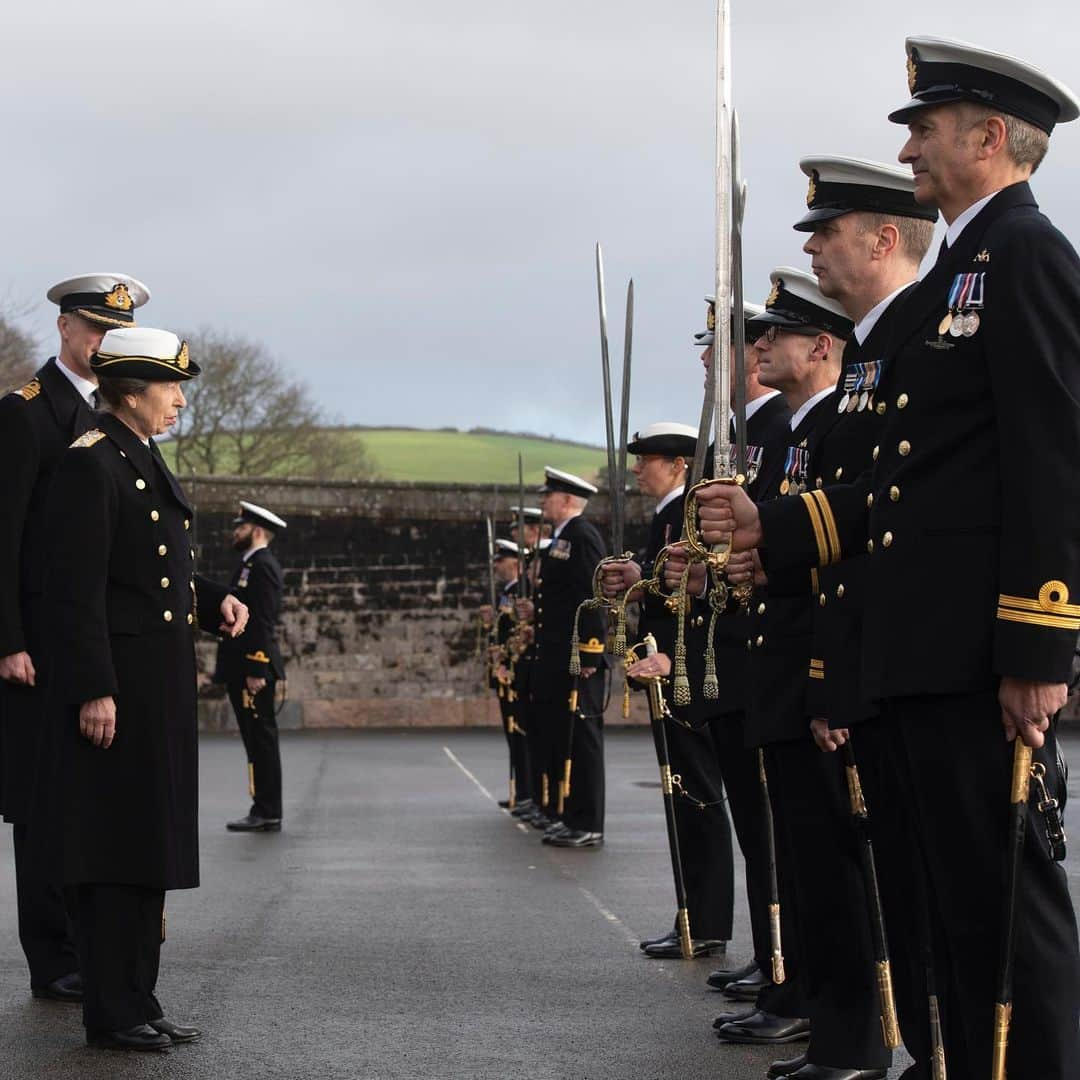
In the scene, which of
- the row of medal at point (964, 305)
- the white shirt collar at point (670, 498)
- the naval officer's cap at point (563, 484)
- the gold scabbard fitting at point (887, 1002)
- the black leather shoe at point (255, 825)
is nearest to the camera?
the row of medal at point (964, 305)

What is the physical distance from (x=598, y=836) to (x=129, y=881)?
602 centimetres

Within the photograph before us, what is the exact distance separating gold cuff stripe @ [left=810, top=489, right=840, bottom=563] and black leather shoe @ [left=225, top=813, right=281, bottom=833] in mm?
8622

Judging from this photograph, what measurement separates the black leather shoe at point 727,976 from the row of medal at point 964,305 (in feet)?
10.6

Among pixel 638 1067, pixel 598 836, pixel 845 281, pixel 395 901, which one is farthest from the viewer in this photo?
pixel 598 836

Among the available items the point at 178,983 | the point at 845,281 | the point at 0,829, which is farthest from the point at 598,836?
the point at 845,281

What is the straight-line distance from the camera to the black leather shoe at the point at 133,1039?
524 cm

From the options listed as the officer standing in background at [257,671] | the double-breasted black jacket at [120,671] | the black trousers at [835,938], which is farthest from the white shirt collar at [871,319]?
the officer standing in background at [257,671]

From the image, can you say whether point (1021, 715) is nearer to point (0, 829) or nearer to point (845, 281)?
point (845, 281)

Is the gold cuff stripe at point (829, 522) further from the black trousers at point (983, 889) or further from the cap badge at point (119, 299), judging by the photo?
the cap badge at point (119, 299)

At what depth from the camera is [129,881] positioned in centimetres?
531

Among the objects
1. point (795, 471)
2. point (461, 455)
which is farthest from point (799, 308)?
point (461, 455)

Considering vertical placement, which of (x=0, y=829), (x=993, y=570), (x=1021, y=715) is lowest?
(x=0, y=829)

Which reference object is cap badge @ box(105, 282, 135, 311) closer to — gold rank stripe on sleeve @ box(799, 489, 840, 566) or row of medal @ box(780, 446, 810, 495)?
row of medal @ box(780, 446, 810, 495)

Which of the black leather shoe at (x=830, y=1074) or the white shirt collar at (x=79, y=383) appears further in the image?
the white shirt collar at (x=79, y=383)
